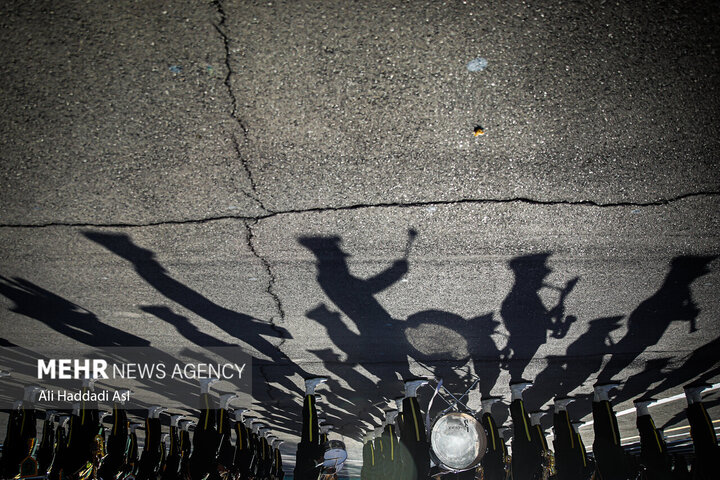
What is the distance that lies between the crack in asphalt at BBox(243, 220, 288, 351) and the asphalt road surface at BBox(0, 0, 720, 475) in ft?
0.08

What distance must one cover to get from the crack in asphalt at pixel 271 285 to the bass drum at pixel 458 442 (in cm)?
222

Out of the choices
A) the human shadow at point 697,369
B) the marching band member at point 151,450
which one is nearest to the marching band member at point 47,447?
the marching band member at point 151,450

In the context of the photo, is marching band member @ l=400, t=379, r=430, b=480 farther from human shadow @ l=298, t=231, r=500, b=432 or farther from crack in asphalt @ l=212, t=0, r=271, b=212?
crack in asphalt @ l=212, t=0, r=271, b=212

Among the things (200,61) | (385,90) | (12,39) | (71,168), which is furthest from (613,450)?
(12,39)

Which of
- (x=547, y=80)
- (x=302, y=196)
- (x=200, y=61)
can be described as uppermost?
(x=200, y=61)

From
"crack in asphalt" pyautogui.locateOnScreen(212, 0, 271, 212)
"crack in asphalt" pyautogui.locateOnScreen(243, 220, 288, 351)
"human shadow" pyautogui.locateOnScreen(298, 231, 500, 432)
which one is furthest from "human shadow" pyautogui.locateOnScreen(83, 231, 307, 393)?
"crack in asphalt" pyautogui.locateOnScreen(212, 0, 271, 212)

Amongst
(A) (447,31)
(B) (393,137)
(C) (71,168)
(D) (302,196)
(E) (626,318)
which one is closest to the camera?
(A) (447,31)

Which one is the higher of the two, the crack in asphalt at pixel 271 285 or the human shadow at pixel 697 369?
the crack in asphalt at pixel 271 285

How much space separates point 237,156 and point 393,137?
999 mm

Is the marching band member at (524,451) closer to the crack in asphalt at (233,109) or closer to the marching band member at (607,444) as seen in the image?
the marching band member at (607,444)

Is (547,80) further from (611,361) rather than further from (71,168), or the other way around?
(611,361)

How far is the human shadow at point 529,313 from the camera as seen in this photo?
3322mm

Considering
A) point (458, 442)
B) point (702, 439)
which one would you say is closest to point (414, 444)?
point (458, 442)

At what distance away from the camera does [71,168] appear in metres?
2.47
